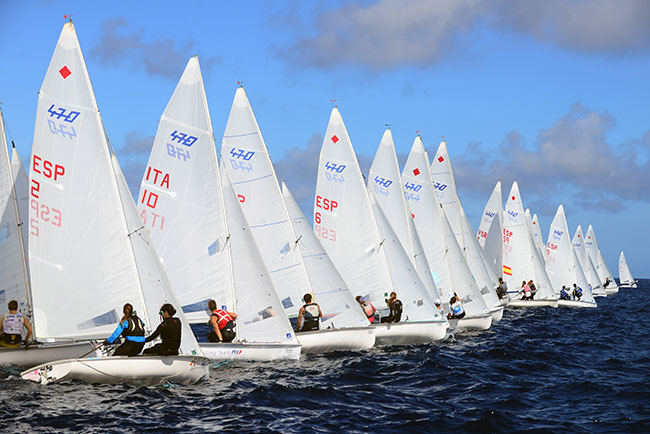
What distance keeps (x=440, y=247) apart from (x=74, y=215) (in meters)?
17.2

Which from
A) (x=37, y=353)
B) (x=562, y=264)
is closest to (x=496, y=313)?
(x=562, y=264)

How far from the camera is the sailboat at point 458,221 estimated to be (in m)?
33.1

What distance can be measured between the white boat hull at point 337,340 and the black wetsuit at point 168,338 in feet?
20.4

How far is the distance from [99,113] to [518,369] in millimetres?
11779

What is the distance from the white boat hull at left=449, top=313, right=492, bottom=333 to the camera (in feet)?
91.1

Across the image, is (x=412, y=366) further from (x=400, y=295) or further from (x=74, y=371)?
(x=74, y=371)

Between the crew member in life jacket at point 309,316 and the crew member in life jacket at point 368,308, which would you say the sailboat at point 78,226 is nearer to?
the crew member in life jacket at point 309,316

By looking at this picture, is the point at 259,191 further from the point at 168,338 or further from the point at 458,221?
the point at 458,221

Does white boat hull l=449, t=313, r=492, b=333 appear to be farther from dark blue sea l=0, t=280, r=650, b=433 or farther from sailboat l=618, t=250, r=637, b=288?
sailboat l=618, t=250, r=637, b=288

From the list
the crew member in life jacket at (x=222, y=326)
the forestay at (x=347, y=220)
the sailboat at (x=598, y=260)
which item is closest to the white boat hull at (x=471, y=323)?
the forestay at (x=347, y=220)

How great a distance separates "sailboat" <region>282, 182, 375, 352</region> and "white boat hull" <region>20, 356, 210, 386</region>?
6.44m

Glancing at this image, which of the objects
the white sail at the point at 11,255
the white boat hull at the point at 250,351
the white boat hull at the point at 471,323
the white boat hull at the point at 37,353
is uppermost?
the white sail at the point at 11,255

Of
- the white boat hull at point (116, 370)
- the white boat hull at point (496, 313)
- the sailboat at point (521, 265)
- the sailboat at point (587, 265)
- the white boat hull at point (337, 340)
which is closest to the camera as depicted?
the white boat hull at point (116, 370)

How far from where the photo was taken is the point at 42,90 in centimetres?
1616
